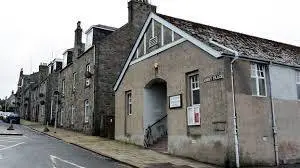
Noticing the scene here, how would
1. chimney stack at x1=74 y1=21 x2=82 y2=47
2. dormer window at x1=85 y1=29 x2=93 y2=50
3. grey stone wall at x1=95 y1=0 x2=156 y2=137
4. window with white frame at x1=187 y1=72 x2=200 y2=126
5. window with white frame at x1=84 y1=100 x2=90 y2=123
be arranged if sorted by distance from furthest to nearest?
chimney stack at x1=74 y1=21 x2=82 y2=47 < dormer window at x1=85 y1=29 x2=93 y2=50 < window with white frame at x1=84 y1=100 x2=90 y2=123 < grey stone wall at x1=95 y1=0 x2=156 y2=137 < window with white frame at x1=187 y1=72 x2=200 y2=126

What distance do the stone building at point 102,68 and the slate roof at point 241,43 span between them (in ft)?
34.0

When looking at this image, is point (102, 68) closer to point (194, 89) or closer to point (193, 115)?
point (194, 89)

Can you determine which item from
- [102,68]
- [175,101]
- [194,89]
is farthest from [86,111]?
[194,89]

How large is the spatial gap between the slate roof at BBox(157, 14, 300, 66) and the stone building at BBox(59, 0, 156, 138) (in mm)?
10355

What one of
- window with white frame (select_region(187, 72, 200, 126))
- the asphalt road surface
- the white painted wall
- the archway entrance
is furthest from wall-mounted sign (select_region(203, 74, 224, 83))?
the asphalt road surface

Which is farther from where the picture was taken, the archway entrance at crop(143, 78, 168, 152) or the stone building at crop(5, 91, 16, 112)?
the stone building at crop(5, 91, 16, 112)

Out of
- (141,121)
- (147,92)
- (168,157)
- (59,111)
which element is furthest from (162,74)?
(59,111)

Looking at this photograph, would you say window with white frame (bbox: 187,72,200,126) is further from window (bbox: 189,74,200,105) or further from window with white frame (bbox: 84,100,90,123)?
window with white frame (bbox: 84,100,90,123)

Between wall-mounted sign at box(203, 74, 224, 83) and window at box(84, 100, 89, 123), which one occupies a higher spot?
wall-mounted sign at box(203, 74, 224, 83)

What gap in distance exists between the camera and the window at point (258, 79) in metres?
15.5

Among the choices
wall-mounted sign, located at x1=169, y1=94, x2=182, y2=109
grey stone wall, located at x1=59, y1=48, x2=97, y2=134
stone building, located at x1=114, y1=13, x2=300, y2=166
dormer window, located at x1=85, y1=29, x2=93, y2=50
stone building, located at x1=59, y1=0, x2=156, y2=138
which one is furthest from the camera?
dormer window, located at x1=85, y1=29, x2=93, y2=50

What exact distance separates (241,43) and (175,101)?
4.96 m

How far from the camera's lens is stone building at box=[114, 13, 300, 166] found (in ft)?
47.2

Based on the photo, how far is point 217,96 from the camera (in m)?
14.6
